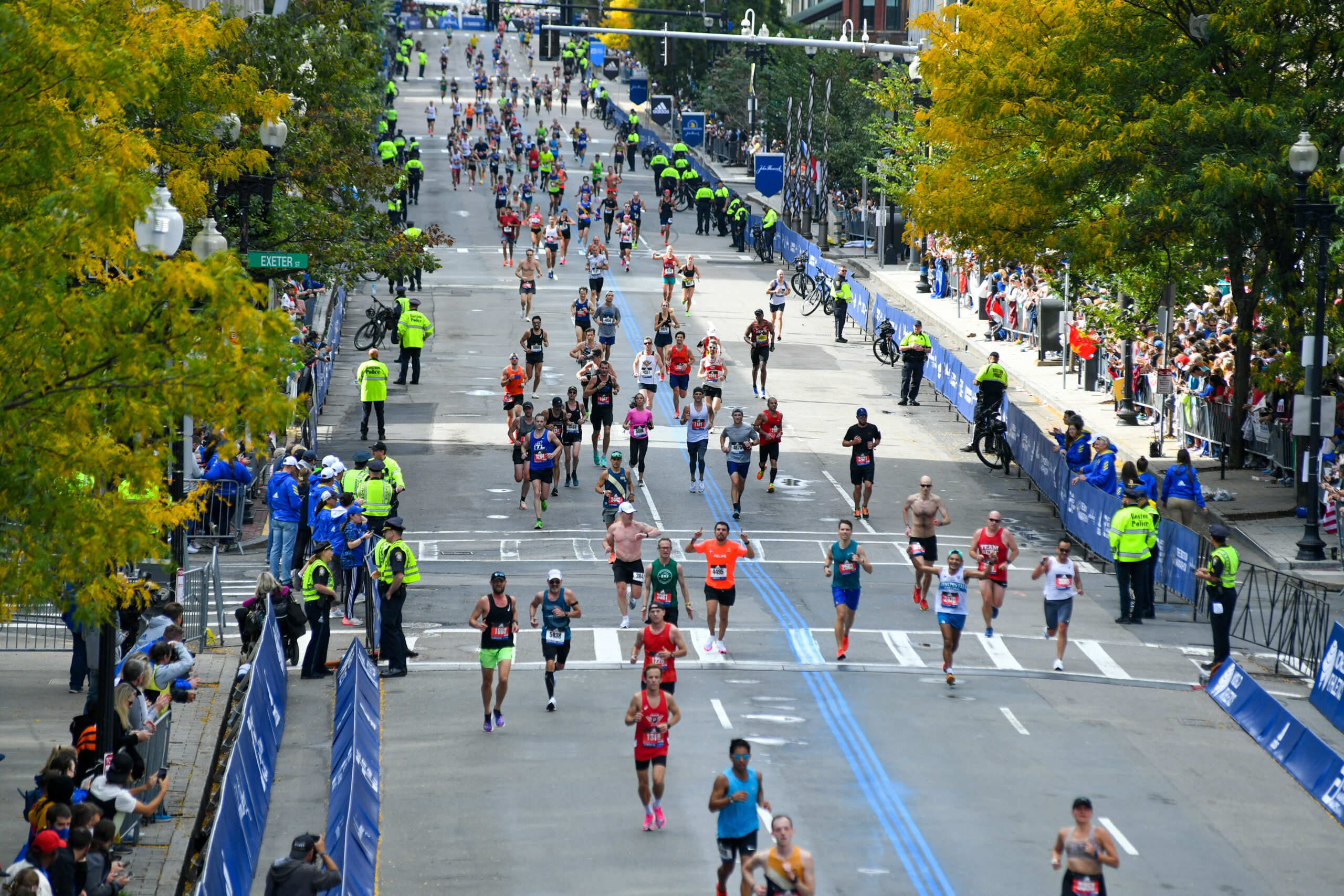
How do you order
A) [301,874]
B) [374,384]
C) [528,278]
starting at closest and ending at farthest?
[301,874] < [374,384] < [528,278]

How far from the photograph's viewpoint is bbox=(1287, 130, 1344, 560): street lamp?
25000mm

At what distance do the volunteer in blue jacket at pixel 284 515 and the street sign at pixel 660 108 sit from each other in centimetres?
7388

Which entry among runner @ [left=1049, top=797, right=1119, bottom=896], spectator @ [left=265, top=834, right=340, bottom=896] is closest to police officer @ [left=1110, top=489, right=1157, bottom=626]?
runner @ [left=1049, top=797, right=1119, bottom=896]

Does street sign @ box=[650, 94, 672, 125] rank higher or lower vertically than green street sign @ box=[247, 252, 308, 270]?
higher

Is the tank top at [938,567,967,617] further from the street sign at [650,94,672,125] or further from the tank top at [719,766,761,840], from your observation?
the street sign at [650,94,672,125]

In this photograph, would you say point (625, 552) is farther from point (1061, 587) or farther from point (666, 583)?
point (1061, 587)

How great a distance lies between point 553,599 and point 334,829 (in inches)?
193

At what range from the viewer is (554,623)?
59.9 feet

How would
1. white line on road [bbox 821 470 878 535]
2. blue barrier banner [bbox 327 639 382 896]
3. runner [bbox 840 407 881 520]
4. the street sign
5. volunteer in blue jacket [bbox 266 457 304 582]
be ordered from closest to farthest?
blue barrier banner [bbox 327 639 382 896] → volunteer in blue jacket [bbox 266 457 304 582] → runner [bbox 840 407 881 520] → white line on road [bbox 821 470 878 535] → the street sign

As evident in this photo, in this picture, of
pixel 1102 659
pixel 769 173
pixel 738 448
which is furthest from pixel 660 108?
pixel 1102 659

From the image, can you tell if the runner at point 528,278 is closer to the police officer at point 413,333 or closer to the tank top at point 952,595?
the police officer at point 413,333

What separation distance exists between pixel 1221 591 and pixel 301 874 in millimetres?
12531

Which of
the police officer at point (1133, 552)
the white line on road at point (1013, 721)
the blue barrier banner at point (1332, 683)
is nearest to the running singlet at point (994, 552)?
the police officer at point (1133, 552)

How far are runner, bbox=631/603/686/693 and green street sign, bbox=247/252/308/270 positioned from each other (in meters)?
A: 5.98
